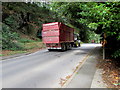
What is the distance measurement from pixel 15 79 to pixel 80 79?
301 cm

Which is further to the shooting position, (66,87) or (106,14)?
(106,14)

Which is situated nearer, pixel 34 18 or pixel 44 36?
pixel 44 36

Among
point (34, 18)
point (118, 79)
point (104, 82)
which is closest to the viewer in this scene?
point (104, 82)

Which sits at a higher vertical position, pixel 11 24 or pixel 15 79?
pixel 11 24

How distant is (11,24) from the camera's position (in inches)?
946

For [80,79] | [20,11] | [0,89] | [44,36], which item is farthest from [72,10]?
[20,11]

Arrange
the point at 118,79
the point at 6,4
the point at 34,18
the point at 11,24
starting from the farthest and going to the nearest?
the point at 34,18
the point at 6,4
the point at 11,24
the point at 118,79

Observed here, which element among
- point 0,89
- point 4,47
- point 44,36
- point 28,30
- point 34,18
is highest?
point 34,18

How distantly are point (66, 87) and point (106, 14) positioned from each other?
357 centimetres

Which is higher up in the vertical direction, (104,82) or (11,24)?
(11,24)

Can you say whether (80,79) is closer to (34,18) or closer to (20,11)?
(20,11)

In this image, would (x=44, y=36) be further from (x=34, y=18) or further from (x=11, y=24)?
(x=34, y=18)

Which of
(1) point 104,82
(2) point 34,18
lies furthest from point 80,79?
(2) point 34,18

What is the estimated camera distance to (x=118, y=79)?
5.35 meters
